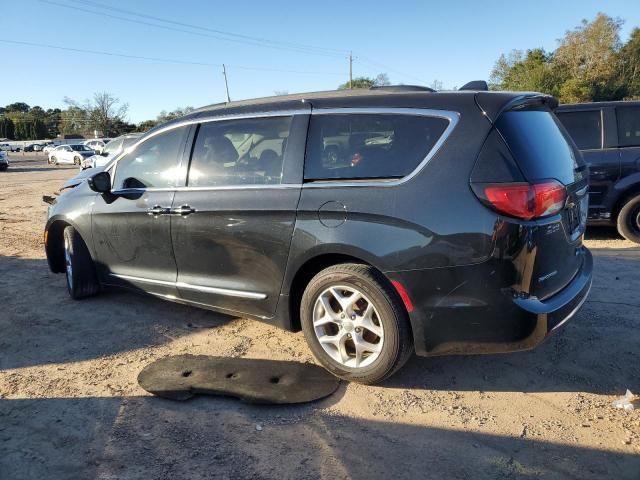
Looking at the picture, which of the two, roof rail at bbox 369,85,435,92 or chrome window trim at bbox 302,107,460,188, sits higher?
roof rail at bbox 369,85,435,92

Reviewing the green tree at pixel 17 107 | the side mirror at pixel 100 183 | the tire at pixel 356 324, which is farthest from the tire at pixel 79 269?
the green tree at pixel 17 107

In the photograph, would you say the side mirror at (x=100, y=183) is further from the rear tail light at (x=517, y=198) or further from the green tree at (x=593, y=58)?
the green tree at (x=593, y=58)

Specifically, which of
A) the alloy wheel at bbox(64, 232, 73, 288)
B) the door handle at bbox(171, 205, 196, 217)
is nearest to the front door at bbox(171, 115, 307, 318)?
the door handle at bbox(171, 205, 196, 217)

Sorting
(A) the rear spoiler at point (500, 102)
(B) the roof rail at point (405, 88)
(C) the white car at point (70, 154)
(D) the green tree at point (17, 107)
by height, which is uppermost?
(D) the green tree at point (17, 107)

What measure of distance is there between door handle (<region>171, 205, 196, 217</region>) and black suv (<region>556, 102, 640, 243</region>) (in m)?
5.22

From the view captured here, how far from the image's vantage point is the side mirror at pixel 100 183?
444 centimetres

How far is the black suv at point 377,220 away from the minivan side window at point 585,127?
3.62 m

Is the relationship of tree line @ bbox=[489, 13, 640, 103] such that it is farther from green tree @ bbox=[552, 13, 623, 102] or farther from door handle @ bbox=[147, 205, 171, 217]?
door handle @ bbox=[147, 205, 171, 217]

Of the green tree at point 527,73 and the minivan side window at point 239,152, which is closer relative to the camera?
the minivan side window at point 239,152

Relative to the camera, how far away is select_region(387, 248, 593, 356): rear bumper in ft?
9.05

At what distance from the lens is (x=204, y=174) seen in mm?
3934

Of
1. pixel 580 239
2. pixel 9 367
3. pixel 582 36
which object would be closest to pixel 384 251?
pixel 580 239

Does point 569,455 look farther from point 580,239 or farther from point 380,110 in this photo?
point 380,110

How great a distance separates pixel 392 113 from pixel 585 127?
493 centimetres
